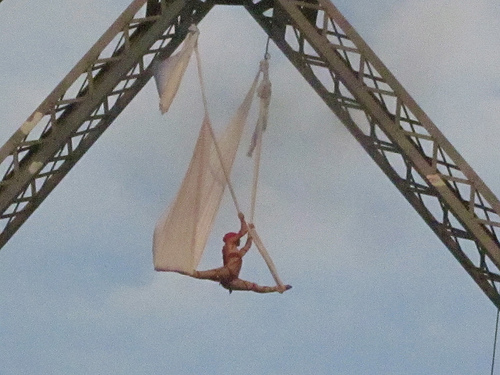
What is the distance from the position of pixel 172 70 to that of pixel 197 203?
1.80m

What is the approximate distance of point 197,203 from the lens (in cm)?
1905

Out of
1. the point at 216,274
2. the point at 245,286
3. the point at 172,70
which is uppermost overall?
the point at 172,70

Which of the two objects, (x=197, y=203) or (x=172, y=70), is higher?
(x=172, y=70)

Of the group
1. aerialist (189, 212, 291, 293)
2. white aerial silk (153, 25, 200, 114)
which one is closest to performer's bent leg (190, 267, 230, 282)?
aerialist (189, 212, 291, 293)

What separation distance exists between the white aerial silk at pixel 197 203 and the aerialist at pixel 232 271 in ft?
0.84

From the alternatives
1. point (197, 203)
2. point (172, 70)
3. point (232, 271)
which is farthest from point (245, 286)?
point (172, 70)

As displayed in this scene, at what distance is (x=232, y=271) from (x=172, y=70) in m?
2.59

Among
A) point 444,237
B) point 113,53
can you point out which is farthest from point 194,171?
point 444,237

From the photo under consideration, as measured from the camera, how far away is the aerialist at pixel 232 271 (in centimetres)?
1859

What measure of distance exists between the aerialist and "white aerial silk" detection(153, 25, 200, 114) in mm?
1768

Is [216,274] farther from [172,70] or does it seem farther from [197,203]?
[172,70]

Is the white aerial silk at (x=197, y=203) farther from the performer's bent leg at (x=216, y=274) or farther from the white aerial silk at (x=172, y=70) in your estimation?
the white aerial silk at (x=172, y=70)

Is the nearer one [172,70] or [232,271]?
[172,70]

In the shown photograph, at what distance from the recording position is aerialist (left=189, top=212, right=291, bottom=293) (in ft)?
61.0
